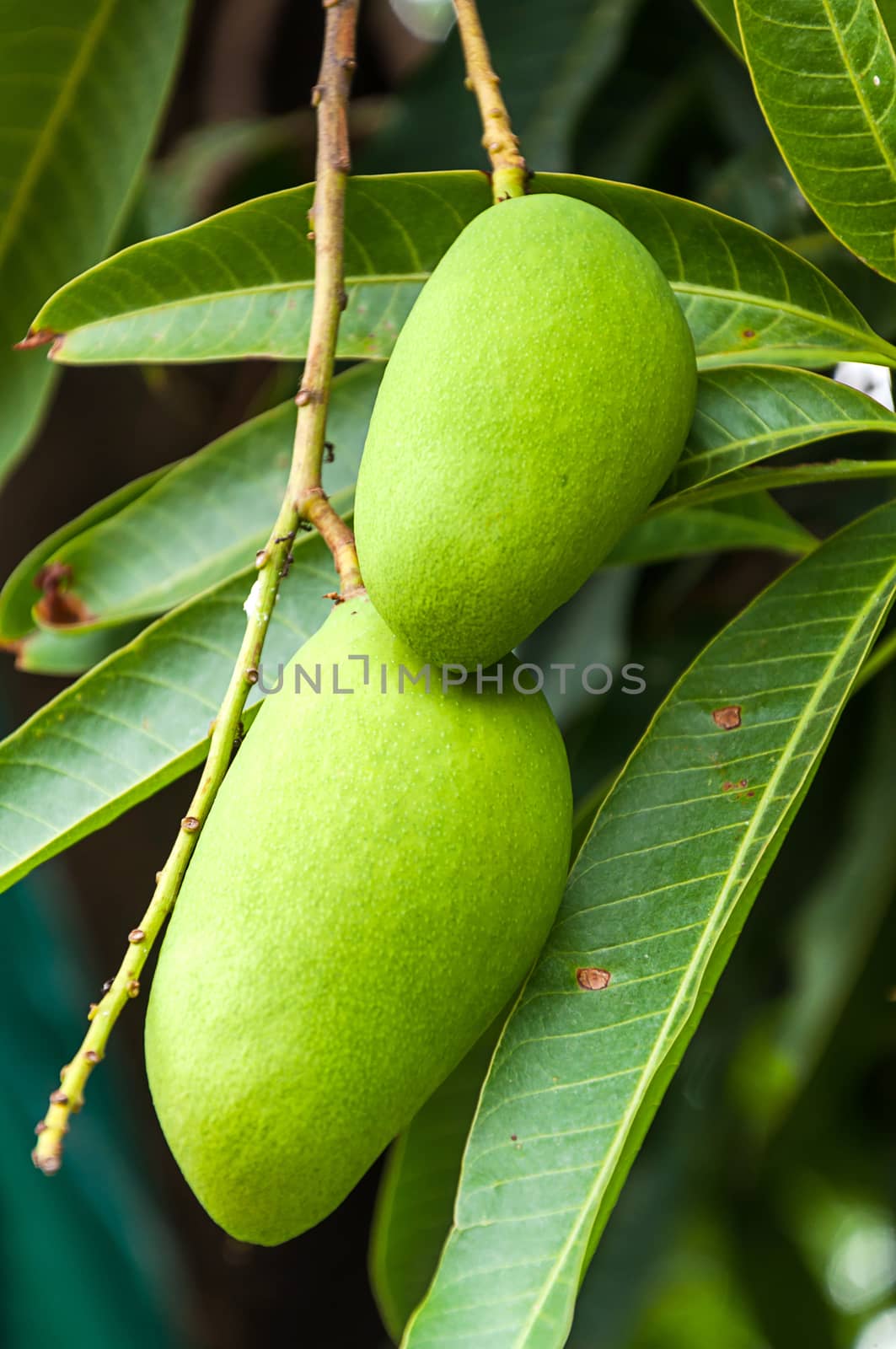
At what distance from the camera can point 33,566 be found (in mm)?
1040

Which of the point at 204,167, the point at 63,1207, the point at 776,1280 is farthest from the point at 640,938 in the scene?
the point at 776,1280

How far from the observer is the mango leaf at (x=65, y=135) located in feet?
3.63

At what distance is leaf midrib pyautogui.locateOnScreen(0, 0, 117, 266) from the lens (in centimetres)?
112

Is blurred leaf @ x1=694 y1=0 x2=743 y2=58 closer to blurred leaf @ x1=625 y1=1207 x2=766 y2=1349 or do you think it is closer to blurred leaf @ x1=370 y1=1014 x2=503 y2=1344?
blurred leaf @ x1=370 y1=1014 x2=503 y2=1344

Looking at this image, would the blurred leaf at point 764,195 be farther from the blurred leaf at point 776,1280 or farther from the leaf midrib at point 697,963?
the blurred leaf at point 776,1280

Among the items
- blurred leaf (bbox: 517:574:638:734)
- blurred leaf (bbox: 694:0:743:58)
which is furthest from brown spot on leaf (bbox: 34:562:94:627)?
blurred leaf (bbox: 694:0:743:58)

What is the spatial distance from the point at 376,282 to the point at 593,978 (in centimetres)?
48

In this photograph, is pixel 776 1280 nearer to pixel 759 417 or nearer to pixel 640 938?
pixel 640 938

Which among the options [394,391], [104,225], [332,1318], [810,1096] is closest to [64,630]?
[104,225]

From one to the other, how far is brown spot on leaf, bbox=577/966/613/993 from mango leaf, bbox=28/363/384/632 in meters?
0.51

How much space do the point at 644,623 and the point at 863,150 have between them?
77 centimetres

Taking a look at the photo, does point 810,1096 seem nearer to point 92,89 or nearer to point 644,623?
point 644,623

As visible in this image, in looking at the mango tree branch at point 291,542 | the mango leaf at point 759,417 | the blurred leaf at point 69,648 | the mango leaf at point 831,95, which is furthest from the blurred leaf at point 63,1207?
the mango leaf at point 831,95

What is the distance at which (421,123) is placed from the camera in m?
1.22
